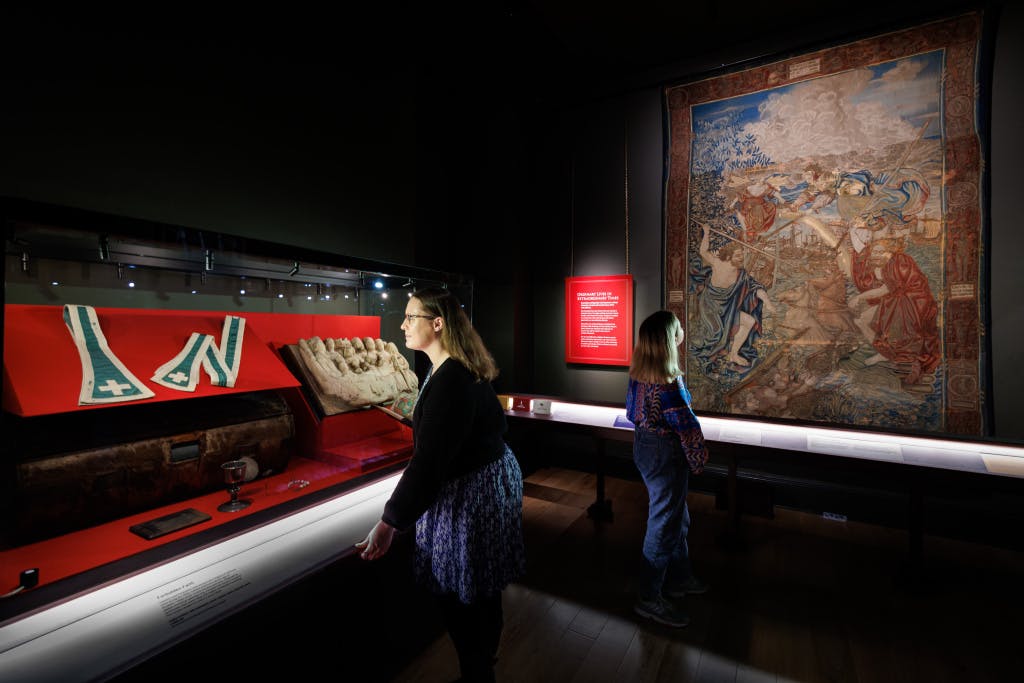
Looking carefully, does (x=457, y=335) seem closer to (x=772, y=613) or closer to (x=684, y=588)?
(x=684, y=588)

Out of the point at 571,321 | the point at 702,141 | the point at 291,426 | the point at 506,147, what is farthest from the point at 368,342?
the point at 702,141

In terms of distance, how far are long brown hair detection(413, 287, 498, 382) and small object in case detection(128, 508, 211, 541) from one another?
1117 millimetres

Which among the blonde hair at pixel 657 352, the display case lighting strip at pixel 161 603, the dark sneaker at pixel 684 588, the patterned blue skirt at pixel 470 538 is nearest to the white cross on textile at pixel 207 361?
the display case lighting strip at pixel 161 603

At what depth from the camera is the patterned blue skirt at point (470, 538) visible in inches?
66.0

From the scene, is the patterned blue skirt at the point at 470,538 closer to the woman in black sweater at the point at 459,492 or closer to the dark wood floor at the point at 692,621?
the woman in black sweater at the point at 459,492

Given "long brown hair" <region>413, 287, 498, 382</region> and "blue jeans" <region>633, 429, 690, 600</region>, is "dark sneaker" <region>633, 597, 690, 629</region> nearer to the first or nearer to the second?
"blue jeans" <region>633, 429, 690, 600</region>

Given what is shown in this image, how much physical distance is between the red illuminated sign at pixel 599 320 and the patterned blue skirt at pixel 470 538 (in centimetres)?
369

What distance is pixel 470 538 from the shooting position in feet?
5.49

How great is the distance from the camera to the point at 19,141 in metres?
2.12

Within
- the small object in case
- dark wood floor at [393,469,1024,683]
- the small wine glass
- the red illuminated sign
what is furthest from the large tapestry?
the small object in case

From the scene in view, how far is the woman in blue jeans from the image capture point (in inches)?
100

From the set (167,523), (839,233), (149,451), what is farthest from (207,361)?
(839,233)

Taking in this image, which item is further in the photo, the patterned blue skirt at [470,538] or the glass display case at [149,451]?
the patterned blue skirt at [470,538]

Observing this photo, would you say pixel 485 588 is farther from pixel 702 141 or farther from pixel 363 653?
pixel 702 141
